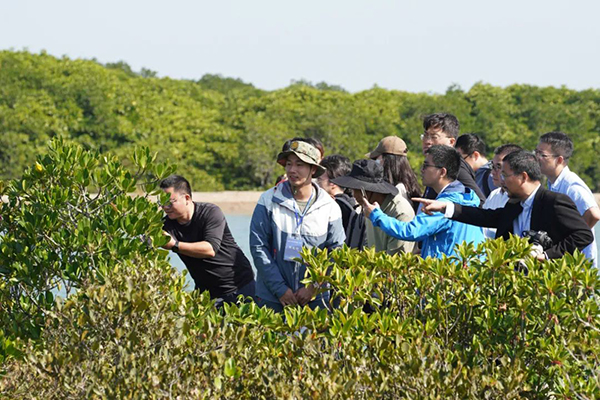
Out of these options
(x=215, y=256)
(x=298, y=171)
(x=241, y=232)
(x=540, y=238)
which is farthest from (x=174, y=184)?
(x=241, y=232)

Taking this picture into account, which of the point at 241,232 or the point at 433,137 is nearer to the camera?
the point at 433,137

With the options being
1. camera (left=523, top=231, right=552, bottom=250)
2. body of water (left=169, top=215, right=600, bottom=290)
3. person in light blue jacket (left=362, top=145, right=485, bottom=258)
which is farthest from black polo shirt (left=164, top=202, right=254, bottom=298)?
body of water (left=169, top=215, right=600, bottom=290)

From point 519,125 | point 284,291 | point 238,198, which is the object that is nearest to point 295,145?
point 284,291

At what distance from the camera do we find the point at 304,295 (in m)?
4.74

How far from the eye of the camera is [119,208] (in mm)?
4336

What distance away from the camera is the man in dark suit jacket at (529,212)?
15.1 feet

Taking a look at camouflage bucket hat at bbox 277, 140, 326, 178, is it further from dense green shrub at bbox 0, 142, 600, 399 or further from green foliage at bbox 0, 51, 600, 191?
green foliage at bbox 0, 51, 600, 191

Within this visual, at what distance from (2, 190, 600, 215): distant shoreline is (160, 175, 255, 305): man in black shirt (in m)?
16.4

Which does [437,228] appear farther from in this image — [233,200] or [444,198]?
[233,200]

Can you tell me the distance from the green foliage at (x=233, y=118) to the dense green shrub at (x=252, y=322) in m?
19.8

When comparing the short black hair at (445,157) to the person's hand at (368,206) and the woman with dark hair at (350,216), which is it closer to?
the person's hand at (368,206)

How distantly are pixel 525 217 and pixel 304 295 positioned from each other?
4.53ft

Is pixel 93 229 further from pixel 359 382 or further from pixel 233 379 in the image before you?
pixel 359 382

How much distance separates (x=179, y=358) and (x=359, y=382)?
75 centimetres
